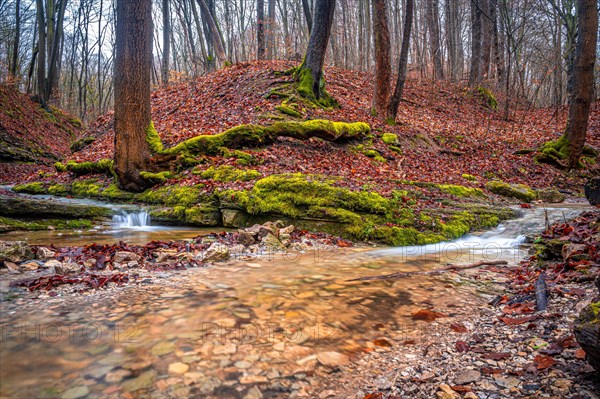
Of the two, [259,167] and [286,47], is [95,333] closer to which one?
[259,167]

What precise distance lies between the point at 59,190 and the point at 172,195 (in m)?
4.17

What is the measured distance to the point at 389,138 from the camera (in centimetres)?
1141

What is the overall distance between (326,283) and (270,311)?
3.31 ft

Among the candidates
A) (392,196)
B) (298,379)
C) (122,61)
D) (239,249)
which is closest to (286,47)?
(122,61)

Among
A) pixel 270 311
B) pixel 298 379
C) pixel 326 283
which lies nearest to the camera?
pixel 298 379

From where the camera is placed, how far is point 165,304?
122 inches

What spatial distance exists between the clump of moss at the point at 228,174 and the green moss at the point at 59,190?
4117mm

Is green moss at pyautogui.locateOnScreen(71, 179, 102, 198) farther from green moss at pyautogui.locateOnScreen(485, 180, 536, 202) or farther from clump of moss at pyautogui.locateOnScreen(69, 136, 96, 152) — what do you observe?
green moss at pyautogui.locateOnScreen(485, 180, 536, 202)

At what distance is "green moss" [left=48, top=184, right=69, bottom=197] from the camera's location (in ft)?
31.1

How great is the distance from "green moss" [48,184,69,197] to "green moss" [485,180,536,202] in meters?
11.6

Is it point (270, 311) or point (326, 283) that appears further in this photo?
point (326, 283)

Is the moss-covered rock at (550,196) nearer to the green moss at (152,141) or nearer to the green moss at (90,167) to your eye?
the green moss at (152,141)

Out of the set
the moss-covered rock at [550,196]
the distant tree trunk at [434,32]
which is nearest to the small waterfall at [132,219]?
the moss-covered rock at [550,196]

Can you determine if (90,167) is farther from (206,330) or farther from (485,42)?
(485,42)
